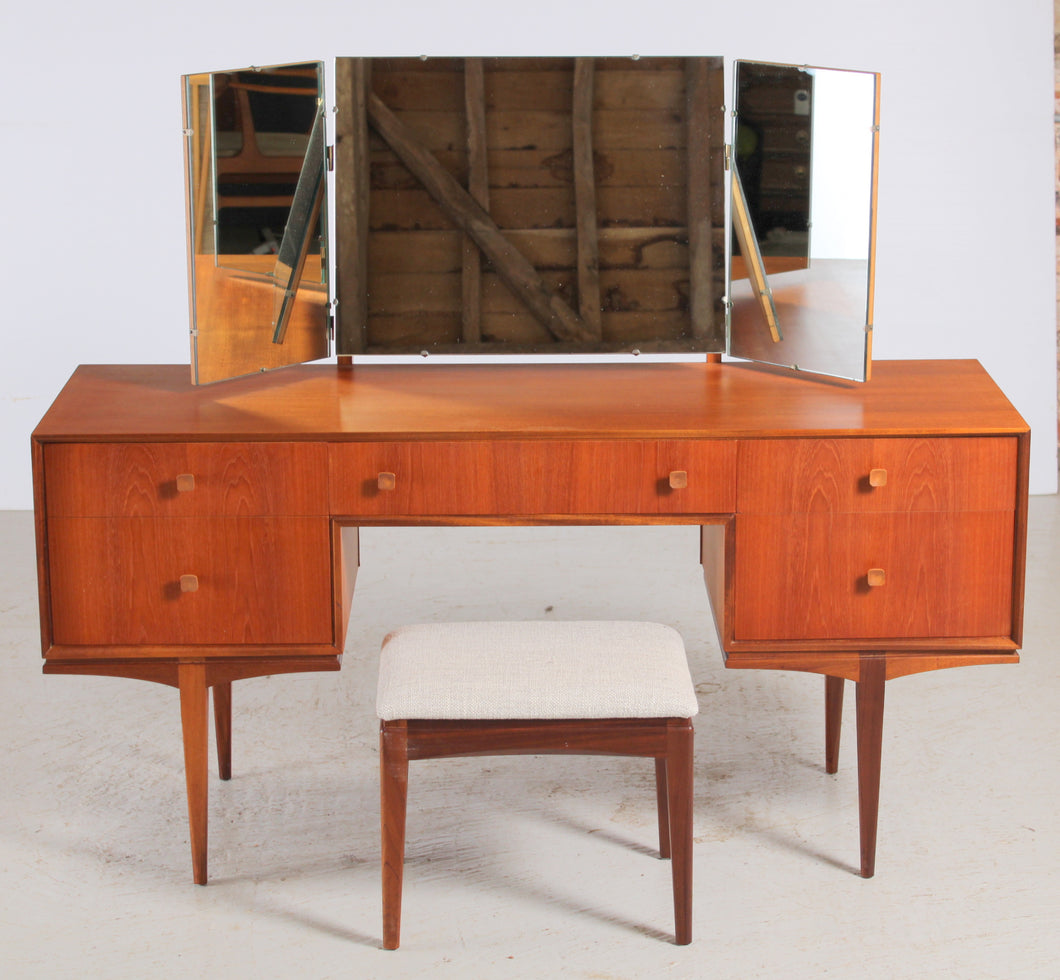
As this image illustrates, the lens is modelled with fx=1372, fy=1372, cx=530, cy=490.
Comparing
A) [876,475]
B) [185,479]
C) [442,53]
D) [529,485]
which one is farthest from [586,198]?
[442,53]

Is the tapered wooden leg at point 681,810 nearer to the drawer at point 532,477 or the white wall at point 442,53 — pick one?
the drawer at point 532,477

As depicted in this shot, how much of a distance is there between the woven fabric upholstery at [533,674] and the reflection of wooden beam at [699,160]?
836 millimetres

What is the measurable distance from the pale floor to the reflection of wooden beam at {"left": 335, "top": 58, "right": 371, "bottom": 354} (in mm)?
892

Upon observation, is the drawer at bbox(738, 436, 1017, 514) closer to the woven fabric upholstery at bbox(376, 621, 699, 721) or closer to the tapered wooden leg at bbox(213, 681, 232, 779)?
the woven fabric upholstery at bbox(376, 621, 699, 721)

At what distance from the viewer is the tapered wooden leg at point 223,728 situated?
2736 millimetres

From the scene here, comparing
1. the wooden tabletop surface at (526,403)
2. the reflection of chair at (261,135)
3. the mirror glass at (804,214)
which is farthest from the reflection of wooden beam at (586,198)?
the reflection of chair at (261,135)

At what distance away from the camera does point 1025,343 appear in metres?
4.54

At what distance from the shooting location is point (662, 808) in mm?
2443

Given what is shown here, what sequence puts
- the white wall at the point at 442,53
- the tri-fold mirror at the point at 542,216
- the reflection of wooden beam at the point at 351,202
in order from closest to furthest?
the tri-fold mirror at the point at 542,216 < the reflection of wooden beam at the point at 351,202 < the white wall at the point at 442,53

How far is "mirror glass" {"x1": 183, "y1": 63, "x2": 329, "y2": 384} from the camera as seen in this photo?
2.46m

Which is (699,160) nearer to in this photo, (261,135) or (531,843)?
(261,135)

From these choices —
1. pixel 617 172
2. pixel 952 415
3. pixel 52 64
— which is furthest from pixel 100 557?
pixel 52 64

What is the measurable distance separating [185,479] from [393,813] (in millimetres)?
638

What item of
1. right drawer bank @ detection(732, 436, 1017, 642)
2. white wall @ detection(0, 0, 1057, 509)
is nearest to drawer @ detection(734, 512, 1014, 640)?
right drawer bank @ detection(732, 436, 1017, 642)
